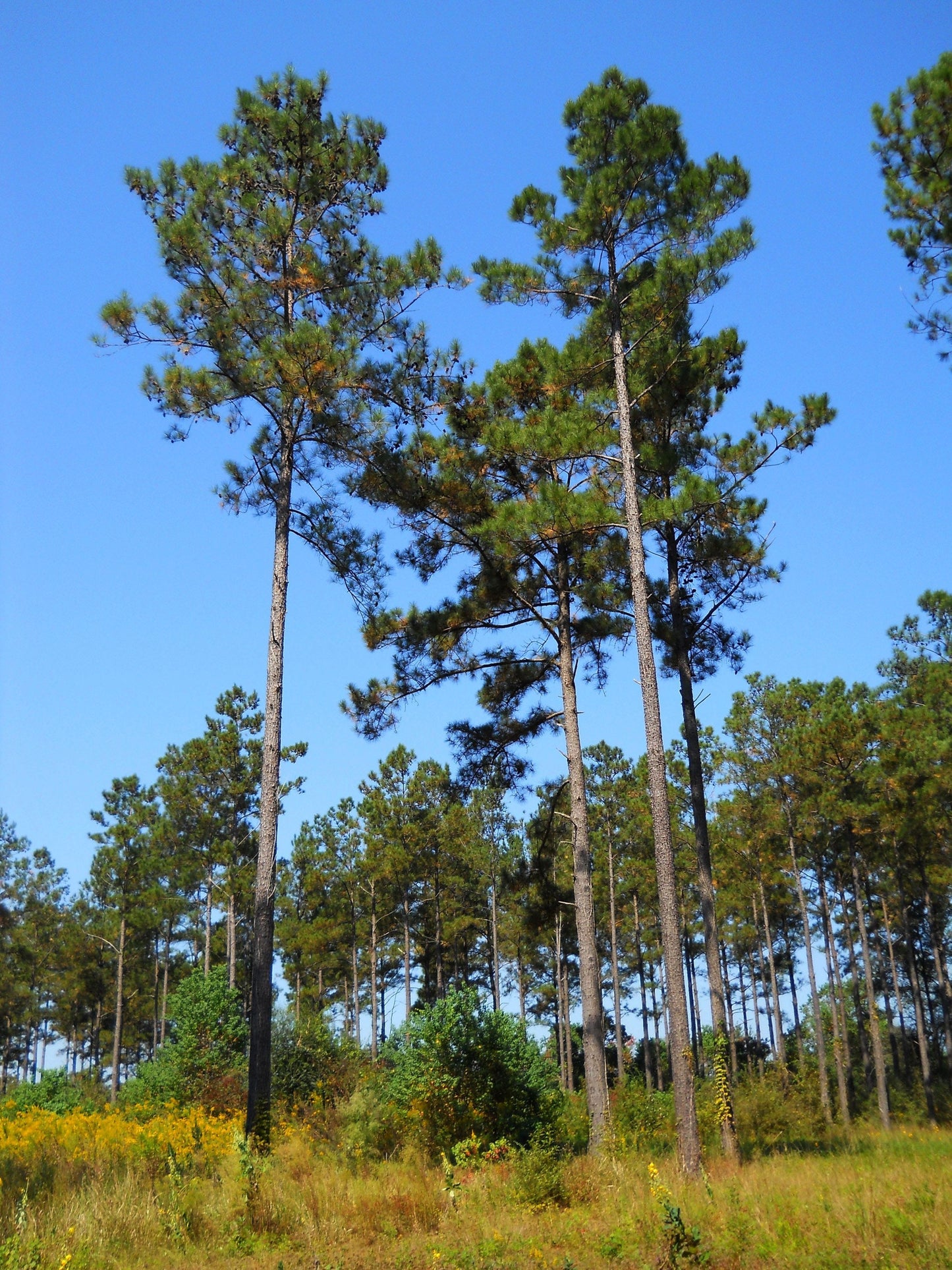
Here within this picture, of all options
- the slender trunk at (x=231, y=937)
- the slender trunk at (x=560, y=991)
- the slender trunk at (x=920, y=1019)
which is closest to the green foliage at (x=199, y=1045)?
the slender trunk at (x=231, y=937)

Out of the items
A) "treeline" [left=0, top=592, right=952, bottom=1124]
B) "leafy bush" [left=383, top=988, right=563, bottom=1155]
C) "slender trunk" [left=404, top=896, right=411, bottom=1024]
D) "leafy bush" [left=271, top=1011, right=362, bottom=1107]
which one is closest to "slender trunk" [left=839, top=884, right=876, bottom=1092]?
"treeline" [left=0, top=592, right=952, bottom=1124]

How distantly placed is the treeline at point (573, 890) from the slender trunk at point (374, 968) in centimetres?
16

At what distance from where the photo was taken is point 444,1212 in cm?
845

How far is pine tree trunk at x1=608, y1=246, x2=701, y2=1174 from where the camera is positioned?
10.7 metres

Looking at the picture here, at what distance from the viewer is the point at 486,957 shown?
4166cm

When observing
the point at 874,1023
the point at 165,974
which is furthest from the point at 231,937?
the point at 874,1023

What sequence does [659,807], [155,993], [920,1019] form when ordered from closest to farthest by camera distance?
[659,807]
[920,1019]
[155,993]

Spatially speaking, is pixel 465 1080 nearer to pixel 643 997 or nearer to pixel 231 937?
pixel 231 937

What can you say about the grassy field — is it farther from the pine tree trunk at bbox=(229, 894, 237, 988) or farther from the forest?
the pine tree trunk at bbox=(229, 894, 237, 988)

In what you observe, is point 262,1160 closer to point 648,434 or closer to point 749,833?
point 648,434

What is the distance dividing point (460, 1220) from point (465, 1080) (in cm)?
436

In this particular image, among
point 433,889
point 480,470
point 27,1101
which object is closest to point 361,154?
point 480,470

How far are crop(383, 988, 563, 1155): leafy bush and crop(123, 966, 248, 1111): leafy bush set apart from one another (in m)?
7.31

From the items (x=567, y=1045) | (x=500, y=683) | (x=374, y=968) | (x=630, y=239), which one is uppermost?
(x=630, y=239)
